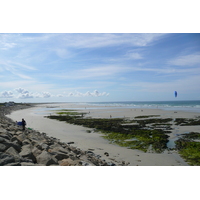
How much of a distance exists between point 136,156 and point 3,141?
782cm

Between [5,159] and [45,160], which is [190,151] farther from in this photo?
[5,159]

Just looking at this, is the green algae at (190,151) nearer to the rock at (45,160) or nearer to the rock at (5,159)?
the rock at (45,160)

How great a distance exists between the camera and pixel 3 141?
7.21 meters

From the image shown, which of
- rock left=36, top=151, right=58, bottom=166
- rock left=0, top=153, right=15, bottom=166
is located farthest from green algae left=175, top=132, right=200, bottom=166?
rock left=0, top=153, right=15, bottom=166

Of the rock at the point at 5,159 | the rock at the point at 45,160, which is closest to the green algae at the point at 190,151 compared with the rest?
the rock at the point at 45,160

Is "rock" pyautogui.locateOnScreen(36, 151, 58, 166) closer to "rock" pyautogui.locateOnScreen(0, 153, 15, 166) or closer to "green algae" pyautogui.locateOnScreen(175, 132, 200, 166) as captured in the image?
"rock" pyautogui.locateOnScreen(0, 153, 15, 166)

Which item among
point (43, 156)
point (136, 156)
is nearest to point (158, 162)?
point (136, 156)

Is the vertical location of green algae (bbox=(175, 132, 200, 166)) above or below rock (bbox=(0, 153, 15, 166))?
below

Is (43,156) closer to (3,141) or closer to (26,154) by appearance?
(26,154)

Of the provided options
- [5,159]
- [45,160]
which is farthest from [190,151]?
[5,159]

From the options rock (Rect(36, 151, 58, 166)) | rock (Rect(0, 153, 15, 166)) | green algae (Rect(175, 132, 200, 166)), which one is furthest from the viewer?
green algae (Rect(175, 132, 200, 166))

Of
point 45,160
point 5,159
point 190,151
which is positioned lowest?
point 190,151

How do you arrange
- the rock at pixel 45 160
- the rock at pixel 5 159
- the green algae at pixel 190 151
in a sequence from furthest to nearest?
the green algae at pixel 190 151 → the rock at pixel 45 160 → the rock at pixel 5 159

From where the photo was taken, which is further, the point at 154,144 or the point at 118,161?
the point at 154,144
